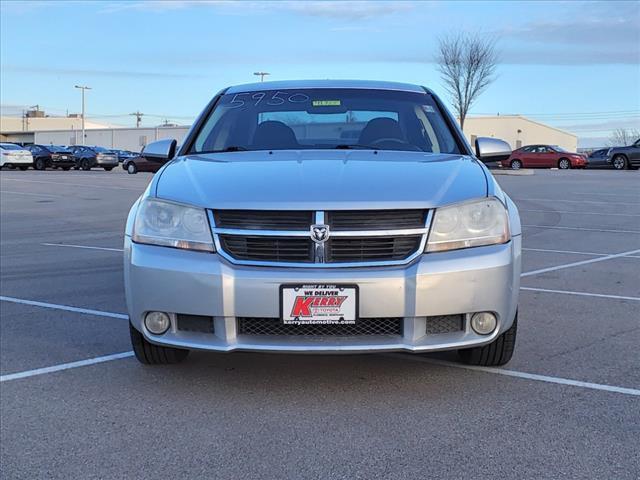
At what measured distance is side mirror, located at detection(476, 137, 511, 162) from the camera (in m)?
5.18

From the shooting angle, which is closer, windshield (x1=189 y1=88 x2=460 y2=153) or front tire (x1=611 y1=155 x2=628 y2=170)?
windshield (x1=189 y1=88 x2=460 y2=153)

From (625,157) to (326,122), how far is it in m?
33.1

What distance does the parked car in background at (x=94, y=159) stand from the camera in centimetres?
4272

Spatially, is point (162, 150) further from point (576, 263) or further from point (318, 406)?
point (576, 263)

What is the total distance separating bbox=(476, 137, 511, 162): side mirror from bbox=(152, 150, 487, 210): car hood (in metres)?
0.95

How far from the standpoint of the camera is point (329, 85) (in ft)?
17.6

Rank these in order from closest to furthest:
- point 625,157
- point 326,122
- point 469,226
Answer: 1. point 469,226
2. point 326,122
3. point 625,157

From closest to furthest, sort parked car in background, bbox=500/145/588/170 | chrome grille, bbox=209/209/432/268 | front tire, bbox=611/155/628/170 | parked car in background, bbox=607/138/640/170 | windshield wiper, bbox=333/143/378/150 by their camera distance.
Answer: chrome grille, bbox=209/209/432/268, windshield wiper, bbox=333/143/378/150, parked car in background, bbox=607/138/640/170, front tire, bbox=611/155/628/170, parked car in background, bbox=500/145/588/170

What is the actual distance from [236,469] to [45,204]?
1526 cm

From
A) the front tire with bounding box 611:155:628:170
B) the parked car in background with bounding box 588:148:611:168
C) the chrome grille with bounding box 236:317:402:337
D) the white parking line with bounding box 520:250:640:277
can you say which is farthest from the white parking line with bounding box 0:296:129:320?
the parked car in background with bounding box 588:148:611:168

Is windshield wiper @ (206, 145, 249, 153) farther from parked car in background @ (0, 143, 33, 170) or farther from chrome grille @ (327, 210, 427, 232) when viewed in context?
parked car in background @ (0, 143, 33, 170)

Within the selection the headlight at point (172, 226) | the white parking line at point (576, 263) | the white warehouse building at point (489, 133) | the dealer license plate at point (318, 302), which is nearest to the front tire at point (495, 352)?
the dealer license plate at point (318, 302)

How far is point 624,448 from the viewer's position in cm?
305

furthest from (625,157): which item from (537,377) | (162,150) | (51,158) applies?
→ (537,377)
